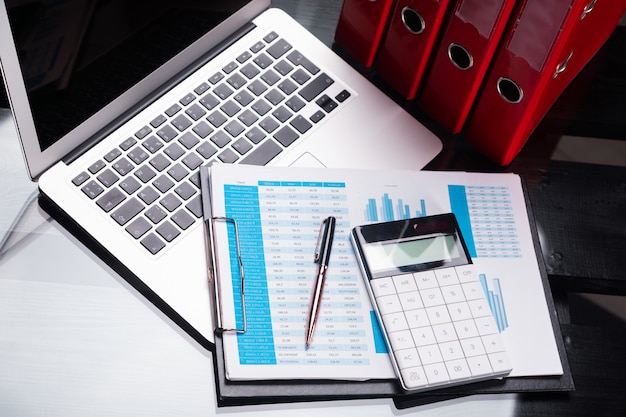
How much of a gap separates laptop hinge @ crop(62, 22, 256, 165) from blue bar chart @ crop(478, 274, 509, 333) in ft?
1.32

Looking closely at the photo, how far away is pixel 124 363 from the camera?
822mm

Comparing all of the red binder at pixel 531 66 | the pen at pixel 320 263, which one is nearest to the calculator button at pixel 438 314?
the pen at pixel 320 263

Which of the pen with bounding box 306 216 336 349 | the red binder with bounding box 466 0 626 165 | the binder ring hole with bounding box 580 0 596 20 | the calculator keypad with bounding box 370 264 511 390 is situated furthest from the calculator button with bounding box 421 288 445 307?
the binder ring hole with bounding box 580 0 596 20

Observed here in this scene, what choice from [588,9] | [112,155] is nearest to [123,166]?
[112,155]

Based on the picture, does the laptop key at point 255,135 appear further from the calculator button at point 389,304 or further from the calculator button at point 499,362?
the calculator button at point 499,362

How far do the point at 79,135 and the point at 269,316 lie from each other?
28 centimetres

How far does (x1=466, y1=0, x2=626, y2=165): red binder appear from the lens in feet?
2.62

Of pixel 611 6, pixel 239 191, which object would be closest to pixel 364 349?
pixel 239 191

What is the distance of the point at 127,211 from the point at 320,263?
0.68ft

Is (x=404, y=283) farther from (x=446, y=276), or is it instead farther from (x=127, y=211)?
(x=127, y=211)

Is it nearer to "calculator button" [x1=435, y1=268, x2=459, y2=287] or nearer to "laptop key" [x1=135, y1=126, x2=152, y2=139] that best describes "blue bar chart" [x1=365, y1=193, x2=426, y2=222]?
"calculator button" [x1=435, y1=268, x2=459, y2=287]

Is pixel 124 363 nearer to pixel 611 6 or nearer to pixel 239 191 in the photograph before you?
pixel 239 191

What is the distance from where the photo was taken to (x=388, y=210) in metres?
0.89

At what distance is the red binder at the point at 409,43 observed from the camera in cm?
88
